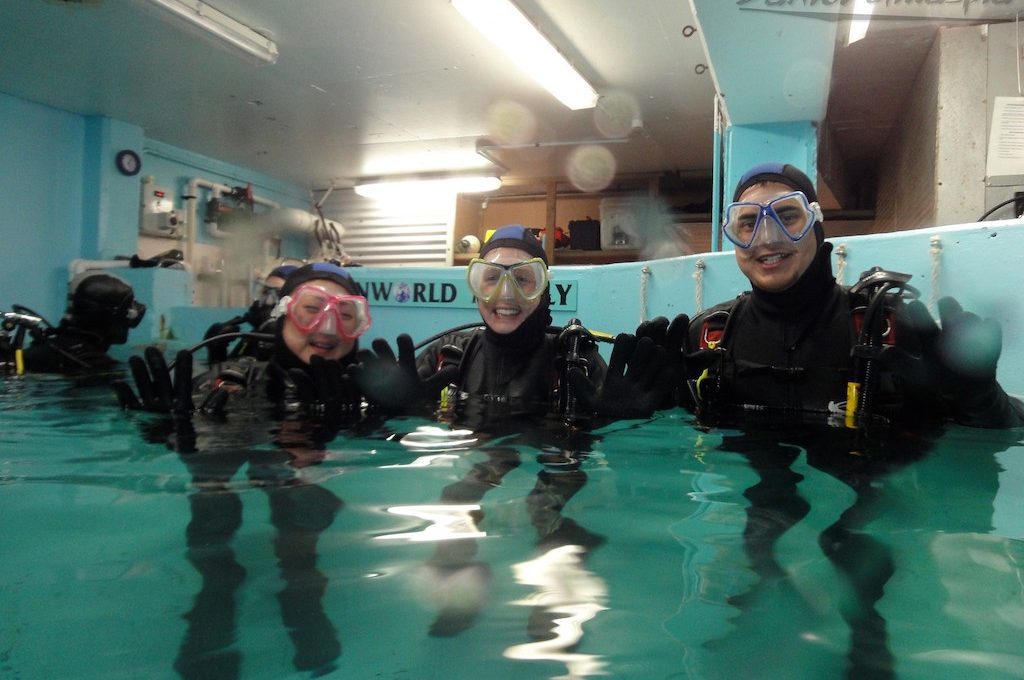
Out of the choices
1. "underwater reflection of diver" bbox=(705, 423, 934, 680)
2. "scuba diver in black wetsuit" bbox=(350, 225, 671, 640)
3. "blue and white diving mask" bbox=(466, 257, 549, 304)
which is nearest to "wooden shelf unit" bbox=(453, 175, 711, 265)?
"scuba diver in black wetsuit" bbox=(350, 225, 671, 640)

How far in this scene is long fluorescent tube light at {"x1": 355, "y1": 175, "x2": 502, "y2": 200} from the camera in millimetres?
9023

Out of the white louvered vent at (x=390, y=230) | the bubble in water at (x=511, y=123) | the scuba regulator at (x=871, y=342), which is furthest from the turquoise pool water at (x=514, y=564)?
the white louvered vent at (x=390, y=230)

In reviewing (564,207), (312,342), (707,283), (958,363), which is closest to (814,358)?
(958,363)

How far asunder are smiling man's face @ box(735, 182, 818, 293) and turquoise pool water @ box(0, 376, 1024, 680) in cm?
73

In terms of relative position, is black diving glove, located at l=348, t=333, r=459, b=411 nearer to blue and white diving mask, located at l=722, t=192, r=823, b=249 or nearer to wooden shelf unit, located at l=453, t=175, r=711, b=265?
blue and white diving mask, located at l=722, t=192, r=823, b=249

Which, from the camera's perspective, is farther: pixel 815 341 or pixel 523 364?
pixel 523 364

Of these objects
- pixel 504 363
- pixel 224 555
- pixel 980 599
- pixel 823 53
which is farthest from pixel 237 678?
pixel 823 53

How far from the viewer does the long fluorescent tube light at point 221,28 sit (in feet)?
14.9

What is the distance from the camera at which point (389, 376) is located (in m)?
2.66

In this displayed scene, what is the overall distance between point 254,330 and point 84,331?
1334mm

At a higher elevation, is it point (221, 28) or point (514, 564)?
point (221, 28)

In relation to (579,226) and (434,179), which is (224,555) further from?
(434,179)

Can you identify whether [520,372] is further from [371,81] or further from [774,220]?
[371,81]

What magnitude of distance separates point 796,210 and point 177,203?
8432mm
